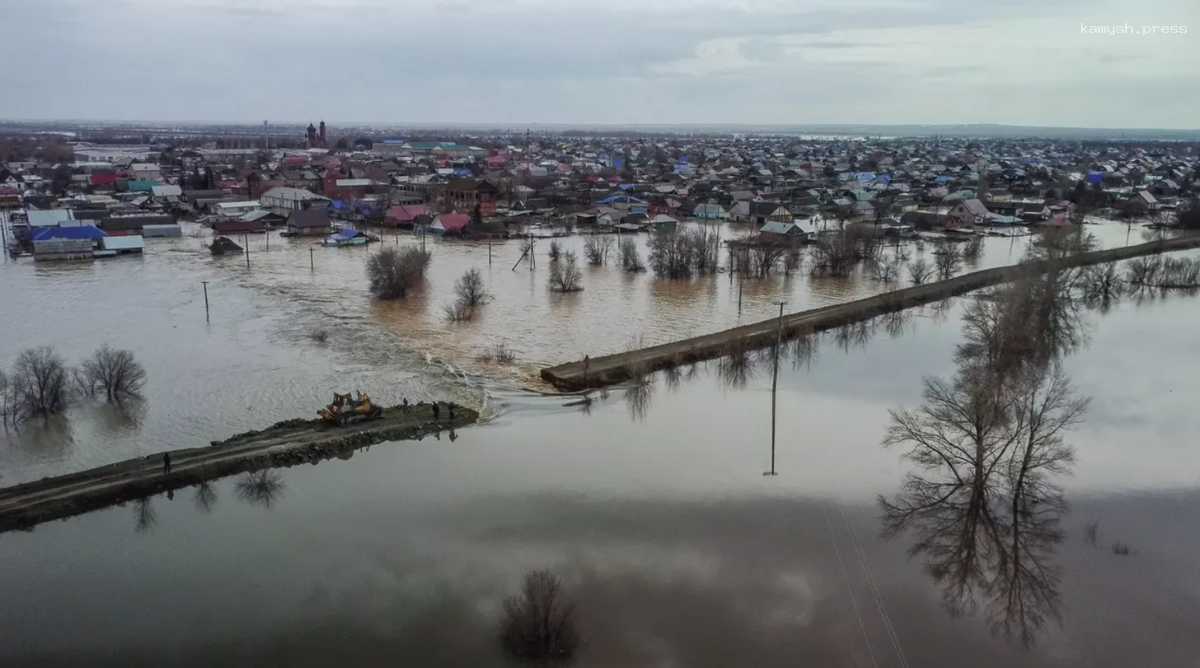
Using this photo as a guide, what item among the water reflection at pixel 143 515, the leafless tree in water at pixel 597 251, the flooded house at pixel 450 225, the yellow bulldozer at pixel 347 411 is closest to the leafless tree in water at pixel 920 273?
the leafless tree in water at pixel 597 251

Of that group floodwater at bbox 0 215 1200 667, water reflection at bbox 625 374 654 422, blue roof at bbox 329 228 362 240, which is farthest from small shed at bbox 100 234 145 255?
water reflection at bbox 625 374 654 422

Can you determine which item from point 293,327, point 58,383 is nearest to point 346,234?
point 293,327

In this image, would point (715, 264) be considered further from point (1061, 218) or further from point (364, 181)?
point (364, 181)

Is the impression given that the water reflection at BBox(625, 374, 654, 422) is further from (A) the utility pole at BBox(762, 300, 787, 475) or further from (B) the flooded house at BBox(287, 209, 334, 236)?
(B) the flooded house at BBox(287, 209, 334, 236)

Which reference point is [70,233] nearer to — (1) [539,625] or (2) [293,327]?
(2) [293,327]

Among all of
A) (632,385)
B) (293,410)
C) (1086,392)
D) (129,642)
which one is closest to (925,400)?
(1086,392)

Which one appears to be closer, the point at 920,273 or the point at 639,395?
the point at 639,395
